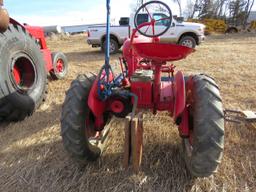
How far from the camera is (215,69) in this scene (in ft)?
20.9

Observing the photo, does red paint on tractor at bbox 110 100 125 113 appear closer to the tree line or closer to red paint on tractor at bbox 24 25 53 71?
red paint on tractor at bbox 24 25 53 71

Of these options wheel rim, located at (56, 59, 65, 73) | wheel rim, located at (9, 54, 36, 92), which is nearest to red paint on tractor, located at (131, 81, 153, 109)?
wheel rim, located at (9, 54, 36, 92)

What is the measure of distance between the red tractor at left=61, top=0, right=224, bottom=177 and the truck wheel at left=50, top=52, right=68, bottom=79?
10.2 feet

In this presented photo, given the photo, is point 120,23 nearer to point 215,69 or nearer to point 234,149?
point 215,69

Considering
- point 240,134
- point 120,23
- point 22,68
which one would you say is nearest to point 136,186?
point 240,134

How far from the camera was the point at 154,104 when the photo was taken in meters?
2.34

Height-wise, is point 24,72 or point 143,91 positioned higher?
point 143,91

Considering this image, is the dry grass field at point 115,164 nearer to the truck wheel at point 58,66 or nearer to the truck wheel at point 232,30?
the truck wheel at point 58,66

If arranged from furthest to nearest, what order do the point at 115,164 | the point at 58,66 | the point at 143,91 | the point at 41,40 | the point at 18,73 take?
the point at 58,66 < the point at 41,40 < the point at 18,73 < the point at 115,164 < the point at 143,91

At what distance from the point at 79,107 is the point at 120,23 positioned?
31.9 feet

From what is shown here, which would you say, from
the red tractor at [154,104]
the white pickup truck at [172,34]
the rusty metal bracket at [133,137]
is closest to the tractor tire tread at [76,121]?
the red tractor at [154,104]

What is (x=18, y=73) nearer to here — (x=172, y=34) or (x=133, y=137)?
(x=133, y=137)

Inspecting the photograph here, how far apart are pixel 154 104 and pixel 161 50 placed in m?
0.65

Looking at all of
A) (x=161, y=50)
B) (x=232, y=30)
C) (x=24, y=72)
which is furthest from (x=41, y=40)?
(x=232, y=30)
